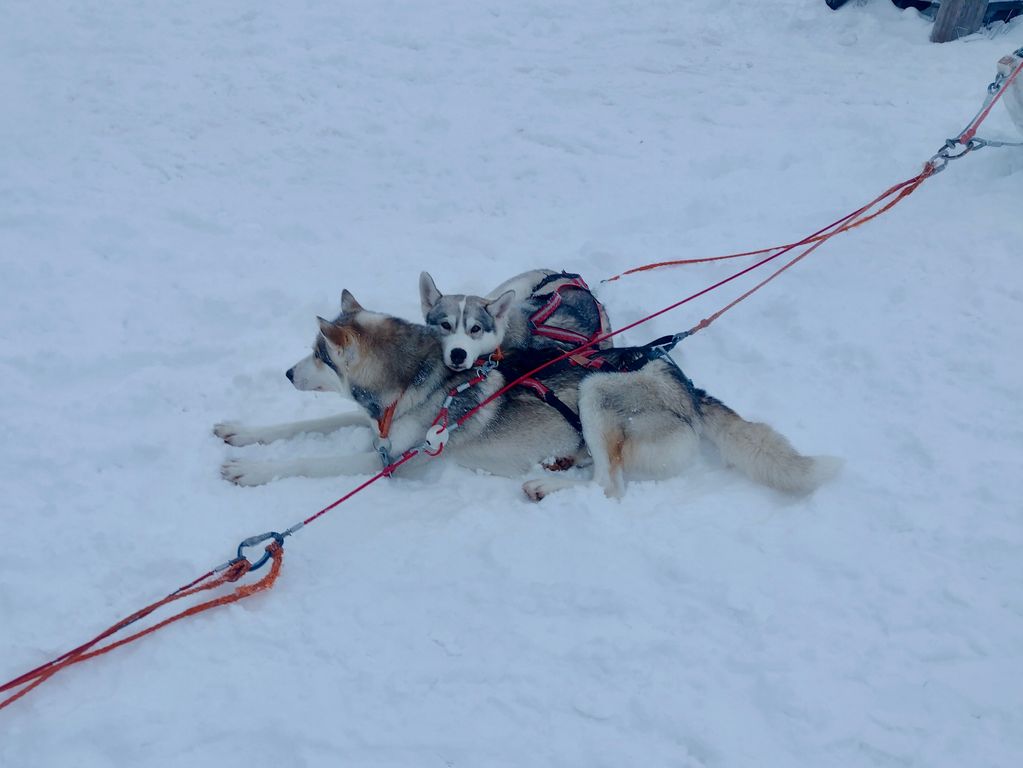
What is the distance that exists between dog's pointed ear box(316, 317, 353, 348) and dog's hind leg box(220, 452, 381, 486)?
2.08 feet

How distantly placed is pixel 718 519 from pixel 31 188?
562 cm

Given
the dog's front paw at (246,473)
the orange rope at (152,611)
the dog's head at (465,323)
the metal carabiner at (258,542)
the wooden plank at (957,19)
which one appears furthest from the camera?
the wooden plank at (957,19)

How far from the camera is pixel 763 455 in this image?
3.90 metres

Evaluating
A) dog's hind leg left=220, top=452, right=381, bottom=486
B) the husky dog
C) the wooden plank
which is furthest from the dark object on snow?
dog's hind leg left=220, top=452, right=381, bottom=486

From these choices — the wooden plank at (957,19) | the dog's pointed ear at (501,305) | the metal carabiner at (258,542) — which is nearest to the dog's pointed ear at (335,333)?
the dog's pointed ear at (501,305)

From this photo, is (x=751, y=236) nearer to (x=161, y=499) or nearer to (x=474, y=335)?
(x=474, y=335)

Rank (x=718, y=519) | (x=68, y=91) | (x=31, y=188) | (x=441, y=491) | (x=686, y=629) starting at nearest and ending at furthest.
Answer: (x=686, y=629) → (x=718, y=519) → (x=441, y=491) → (x=31, y=188) → (x=68, y=91)

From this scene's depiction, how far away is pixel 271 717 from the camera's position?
279 cm

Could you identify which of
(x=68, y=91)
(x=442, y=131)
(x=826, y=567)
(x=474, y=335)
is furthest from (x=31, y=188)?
(x=826, y=567)

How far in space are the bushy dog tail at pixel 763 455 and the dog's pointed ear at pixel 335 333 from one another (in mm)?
1973

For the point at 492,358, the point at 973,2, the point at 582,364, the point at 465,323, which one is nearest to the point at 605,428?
the point at 582,364

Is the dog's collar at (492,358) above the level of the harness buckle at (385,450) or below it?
above

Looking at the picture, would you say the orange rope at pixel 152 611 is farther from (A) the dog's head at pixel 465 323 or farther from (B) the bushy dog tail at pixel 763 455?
(B) the bushy dog tail at pixel 763 455

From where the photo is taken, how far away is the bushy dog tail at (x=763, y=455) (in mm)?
3814
